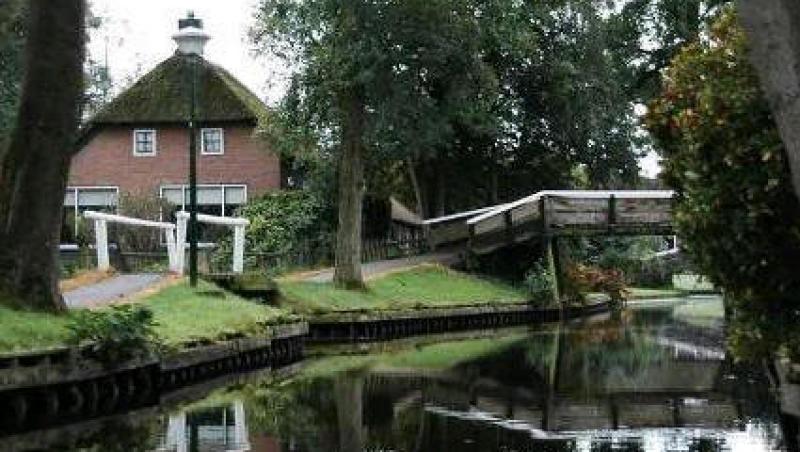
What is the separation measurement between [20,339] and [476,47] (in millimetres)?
18312

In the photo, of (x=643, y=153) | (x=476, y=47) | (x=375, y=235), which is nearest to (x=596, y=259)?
(x=643, y=153)

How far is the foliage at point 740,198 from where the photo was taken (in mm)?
10000

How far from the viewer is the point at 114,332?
16.4m

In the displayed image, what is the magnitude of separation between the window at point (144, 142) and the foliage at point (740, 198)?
40864mm

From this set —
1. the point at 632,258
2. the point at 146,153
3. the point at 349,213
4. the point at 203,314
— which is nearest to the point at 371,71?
the point at 349,213

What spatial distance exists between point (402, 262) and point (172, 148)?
12.9m

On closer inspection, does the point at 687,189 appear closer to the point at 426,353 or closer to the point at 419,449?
the point at 419,449

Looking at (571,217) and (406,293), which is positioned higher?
(571,217)

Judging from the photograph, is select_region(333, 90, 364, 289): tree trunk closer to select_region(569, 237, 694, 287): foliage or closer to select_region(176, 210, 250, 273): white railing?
select_region(176, 210, 250, 273): white railing

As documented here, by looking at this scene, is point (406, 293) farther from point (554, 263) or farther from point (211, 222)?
point (211, 222)

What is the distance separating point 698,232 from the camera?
1091cm

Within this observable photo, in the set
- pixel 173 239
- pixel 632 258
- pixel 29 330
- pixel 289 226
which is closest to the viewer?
pixel 29 330

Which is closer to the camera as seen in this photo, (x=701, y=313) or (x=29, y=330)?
(x=29, y=330)

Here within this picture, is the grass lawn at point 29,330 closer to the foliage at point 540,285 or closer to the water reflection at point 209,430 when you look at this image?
the water reflection at point 209,430
